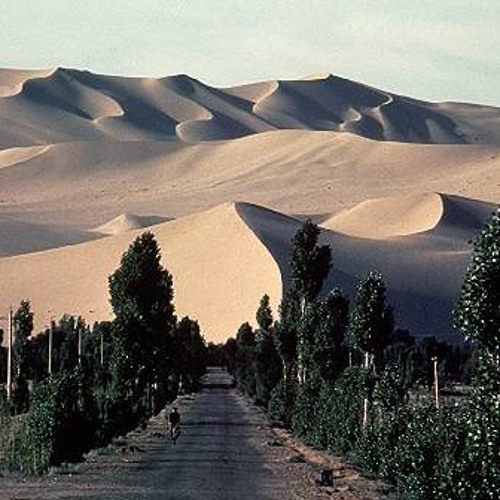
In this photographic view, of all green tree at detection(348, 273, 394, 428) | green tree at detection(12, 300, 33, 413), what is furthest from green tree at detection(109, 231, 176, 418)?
green tree at detection(348, 273, 394, 428)

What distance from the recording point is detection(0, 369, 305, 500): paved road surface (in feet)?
74.4

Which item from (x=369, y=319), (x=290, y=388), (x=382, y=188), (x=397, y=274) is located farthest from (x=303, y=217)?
(x=369, y=319)

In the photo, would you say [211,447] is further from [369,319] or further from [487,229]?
[487,229]

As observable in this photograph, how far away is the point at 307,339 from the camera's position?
38875 millimetres

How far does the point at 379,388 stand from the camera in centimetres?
2559

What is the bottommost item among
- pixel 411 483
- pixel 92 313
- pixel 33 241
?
pixel 411 483

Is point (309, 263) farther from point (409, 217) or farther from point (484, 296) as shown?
point (409, 217)

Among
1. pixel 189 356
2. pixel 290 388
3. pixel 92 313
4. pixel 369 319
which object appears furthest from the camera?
pixel 92 313

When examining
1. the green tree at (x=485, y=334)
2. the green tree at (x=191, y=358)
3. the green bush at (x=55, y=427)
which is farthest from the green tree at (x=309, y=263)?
the green tree at (x=191, y=358)

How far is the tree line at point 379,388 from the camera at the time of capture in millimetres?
13031

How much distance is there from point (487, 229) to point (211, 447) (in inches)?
926

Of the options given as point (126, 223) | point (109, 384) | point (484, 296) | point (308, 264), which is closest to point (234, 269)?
point (126, 223)

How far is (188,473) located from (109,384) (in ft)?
39.0

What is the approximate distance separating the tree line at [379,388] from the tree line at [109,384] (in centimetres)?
402
